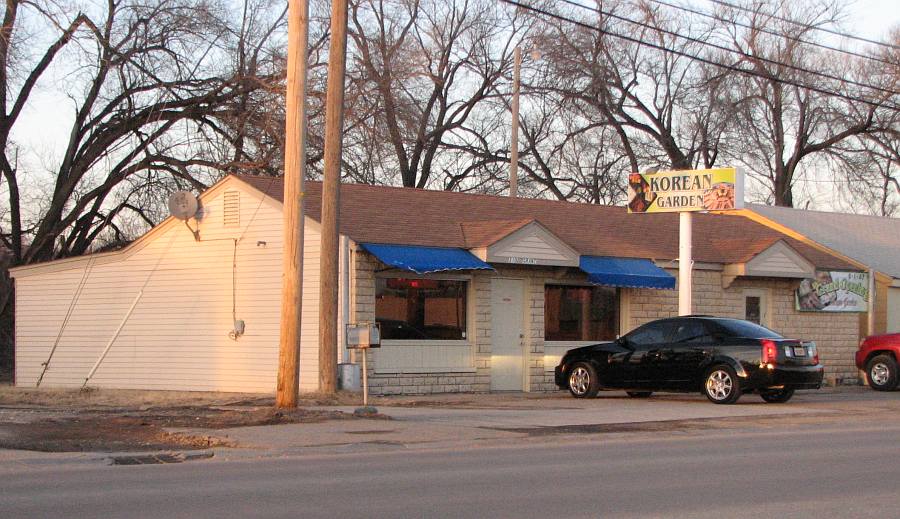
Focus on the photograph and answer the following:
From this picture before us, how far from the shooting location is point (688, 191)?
A: 924 inches

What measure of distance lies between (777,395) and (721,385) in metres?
1.54

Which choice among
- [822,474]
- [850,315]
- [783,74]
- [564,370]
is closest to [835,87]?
[783,74]

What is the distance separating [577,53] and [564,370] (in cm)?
2567

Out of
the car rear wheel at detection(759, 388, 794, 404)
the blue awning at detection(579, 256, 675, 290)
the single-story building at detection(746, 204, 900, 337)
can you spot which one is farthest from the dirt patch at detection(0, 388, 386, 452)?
the single-story building at detection(746, 204, 900, 337)

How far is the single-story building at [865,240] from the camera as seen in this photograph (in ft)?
104

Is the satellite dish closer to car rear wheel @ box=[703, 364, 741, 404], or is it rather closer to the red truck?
car rear wheel @ box=[703, 364, 741, 404]

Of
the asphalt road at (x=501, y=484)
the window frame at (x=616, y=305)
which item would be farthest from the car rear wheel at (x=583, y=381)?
the asphalt road at (x=501, y=484)

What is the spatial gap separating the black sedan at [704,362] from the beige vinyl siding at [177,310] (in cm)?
547

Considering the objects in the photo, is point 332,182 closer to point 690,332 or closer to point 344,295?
point 344,295

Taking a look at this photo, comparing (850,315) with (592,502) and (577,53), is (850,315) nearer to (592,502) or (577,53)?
(577,53)

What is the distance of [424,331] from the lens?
73.6ft

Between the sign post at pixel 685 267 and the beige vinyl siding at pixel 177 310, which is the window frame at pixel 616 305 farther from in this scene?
the beige vinyl siding at pixel 177 310

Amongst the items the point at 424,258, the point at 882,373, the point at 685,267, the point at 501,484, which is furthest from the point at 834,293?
the point at 501,484

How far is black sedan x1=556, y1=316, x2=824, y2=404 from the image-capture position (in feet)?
A: 64.2
